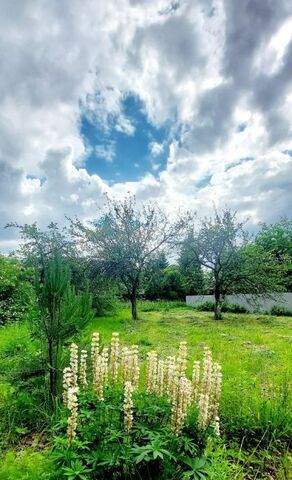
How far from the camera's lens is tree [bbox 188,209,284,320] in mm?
20109

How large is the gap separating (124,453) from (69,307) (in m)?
2.47

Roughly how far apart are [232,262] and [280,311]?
6.92 meters

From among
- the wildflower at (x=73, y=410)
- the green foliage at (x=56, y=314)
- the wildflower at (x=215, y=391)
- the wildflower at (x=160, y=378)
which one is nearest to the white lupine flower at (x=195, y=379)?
the wildflower at (x=215, y=391)

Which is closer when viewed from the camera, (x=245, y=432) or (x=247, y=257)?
(x=245, y=432)

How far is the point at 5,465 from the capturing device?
2.99 m

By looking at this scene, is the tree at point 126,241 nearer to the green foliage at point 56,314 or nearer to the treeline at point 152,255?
the treeline at point 152,255

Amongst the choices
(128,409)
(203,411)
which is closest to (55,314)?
(128,409)

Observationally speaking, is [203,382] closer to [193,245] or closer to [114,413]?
[114,413]

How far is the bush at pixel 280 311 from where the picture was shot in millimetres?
23906

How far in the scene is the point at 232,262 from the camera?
2041cm

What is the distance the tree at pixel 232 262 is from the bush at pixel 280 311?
416 centimetres

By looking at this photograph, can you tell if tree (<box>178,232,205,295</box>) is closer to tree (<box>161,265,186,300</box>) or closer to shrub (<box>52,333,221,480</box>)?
tree (<box>161,265,186,300</box>)

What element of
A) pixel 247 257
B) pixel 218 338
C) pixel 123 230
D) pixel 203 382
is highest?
pixel 123 230

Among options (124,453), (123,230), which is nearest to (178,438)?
(124,453)
